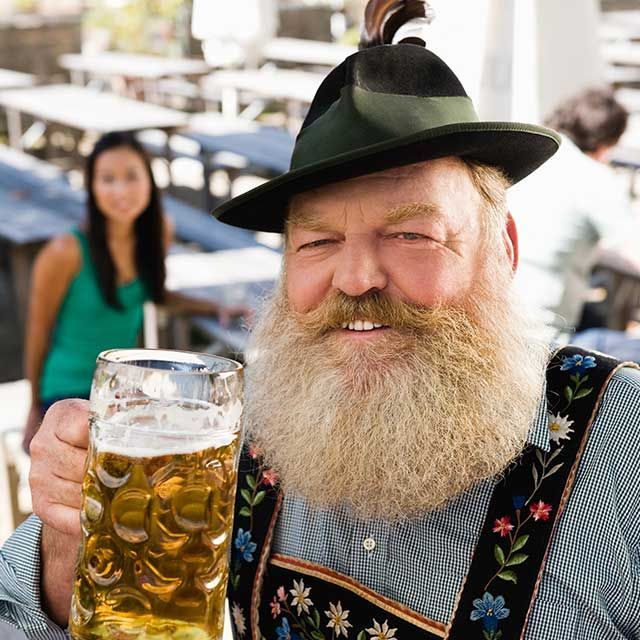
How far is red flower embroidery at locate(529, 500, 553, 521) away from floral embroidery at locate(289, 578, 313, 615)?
1.36 ft

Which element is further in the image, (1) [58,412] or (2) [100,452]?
(1) [58,412]

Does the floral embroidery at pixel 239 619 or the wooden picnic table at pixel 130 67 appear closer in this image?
the floral embroidery at pixel 239 619

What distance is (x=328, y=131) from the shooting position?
5.78 ft

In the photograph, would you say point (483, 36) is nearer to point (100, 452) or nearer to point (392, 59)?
point (392, 59)

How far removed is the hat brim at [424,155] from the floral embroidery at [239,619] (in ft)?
2.38

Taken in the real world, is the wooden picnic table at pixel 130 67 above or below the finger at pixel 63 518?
below

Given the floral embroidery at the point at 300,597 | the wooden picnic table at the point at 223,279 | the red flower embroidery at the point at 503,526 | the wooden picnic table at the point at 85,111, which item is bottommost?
the wooden picnic table at the point at 223,279

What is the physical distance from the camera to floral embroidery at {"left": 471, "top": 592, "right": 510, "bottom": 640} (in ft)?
5.22

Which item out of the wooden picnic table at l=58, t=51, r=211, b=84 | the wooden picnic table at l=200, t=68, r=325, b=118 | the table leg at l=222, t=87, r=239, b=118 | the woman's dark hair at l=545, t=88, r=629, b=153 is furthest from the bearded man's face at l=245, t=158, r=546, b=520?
the table leg at l=222, t=87, r=239, b=118

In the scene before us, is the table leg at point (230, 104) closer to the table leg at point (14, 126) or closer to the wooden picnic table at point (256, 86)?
the wooden picnic table at point (256, 86)

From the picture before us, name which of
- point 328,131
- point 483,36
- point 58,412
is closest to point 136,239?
point 483,36

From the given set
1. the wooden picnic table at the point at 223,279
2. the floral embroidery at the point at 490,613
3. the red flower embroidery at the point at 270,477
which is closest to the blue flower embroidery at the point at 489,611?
the floral embroidery at the point at 490,613

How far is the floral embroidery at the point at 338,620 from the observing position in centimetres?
172

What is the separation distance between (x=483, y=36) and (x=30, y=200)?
4457 mm
